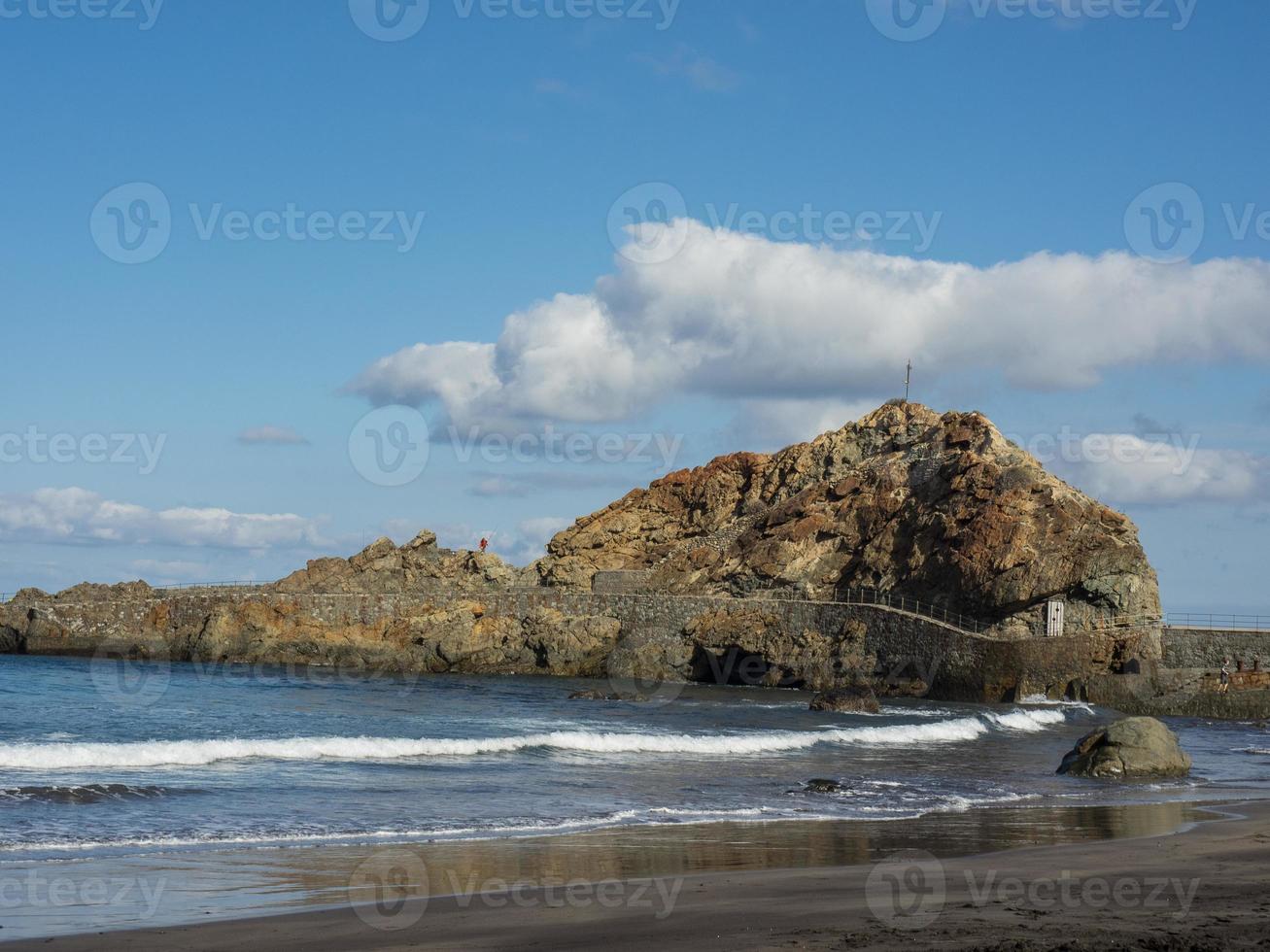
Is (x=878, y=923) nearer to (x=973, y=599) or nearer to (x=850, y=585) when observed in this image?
(x=973, y=599)

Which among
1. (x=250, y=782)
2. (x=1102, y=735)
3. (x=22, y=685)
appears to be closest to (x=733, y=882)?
(x=250, y=782)

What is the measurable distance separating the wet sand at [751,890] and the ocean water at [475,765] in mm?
1576

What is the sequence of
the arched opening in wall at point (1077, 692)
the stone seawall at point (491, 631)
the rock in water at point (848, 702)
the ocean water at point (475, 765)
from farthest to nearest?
the stone seawall at point (491, 631), the arched opening in wall at point (1077, 692), the rock in water at point (848, 702), the ocean water at point (475, 765)

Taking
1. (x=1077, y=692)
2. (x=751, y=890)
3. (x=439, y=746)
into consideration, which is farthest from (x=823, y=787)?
(x=1077, y=692)

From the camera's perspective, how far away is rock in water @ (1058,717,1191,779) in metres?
21.6

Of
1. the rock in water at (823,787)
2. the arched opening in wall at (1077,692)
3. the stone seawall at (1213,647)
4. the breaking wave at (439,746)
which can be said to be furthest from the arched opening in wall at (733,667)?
the rock in water at (823,787)

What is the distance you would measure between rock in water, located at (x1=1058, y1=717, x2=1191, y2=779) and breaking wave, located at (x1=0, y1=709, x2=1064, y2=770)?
6579 mm

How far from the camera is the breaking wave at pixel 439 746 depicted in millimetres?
21078

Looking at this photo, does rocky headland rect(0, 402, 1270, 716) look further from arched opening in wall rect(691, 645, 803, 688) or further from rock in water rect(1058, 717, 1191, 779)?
rock in water rect(1058, 717, 1191, 779)

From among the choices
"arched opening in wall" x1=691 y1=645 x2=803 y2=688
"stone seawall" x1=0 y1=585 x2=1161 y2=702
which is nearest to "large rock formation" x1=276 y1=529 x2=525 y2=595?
"stone seawall" x1=0 y1=585 x2=1161 y2=702

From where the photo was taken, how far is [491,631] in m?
53.4

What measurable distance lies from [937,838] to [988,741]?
1560 cm

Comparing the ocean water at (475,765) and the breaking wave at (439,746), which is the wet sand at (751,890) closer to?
the ocean water at (475,765)

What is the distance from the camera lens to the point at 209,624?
176 feet
